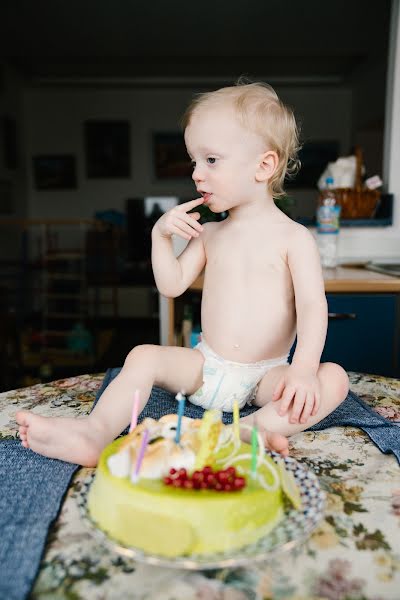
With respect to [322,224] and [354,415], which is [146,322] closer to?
[322,224]

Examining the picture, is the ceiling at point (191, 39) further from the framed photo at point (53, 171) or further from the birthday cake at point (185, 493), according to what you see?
the birthday cake at point (185, 493)

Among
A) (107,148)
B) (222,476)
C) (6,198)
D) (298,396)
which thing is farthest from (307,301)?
(107,148)

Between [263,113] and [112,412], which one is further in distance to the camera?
[263,113]

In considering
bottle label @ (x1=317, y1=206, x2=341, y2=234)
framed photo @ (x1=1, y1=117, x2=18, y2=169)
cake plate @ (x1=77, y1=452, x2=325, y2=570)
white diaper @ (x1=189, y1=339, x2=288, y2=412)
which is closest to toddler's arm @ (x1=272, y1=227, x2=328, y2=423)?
white diaper @ (x1=189, y1=339, x2=288, y2=412)

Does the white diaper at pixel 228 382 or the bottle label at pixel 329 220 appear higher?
the bottle label at pixel 329 220

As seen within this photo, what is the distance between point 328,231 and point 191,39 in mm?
4039

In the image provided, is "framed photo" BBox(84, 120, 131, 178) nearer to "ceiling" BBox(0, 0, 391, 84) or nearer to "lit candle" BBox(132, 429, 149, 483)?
"ceiling" BBox(0, 0, 391, 84)

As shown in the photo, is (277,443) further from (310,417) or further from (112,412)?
(112,412)

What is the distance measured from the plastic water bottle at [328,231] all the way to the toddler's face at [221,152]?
3.66 ft

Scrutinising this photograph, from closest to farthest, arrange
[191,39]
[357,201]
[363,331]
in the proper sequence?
[363,331]
[357,201]
[191,39]

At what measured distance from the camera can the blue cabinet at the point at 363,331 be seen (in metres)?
1.76

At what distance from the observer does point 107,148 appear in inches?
293

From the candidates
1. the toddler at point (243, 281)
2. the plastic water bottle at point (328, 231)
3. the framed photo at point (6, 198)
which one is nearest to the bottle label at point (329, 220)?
the plastic water bottle at point (328, 231)

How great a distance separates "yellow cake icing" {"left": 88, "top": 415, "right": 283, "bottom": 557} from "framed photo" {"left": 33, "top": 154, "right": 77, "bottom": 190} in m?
7.26
